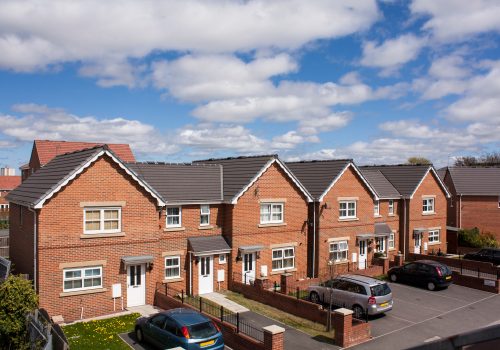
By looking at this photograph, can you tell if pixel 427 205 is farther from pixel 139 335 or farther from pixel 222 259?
pixel 139 335

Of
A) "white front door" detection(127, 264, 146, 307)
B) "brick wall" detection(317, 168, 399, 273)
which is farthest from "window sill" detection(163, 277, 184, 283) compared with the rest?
"brick wall" detection(317, 168, 399, 273)

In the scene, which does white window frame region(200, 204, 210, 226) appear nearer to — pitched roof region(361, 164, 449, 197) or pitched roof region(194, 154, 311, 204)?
pitched roof region(194, 154, 311, 204)

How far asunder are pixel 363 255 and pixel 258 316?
14.6 meters

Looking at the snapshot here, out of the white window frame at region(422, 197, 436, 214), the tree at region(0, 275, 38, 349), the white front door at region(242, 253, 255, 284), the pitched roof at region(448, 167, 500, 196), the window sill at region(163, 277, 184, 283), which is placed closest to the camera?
the tree at region(0, 275, 38, 349)

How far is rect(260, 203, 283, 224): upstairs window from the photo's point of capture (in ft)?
91.2

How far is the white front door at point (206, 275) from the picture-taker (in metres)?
25.5

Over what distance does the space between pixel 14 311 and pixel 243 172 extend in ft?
48.7

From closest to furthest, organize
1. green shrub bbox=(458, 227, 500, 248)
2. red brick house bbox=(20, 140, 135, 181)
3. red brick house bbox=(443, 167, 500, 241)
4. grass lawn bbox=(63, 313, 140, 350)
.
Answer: grass lawn bbox=(63, 313, 140, 350) < green shrub bbox=(458, 227, 500, 248) < red brick house bbox=(443, 167, 500, 241) < red brick house bbox=(20, 140, 135, 181)

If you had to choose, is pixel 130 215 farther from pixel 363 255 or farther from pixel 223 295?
pixel 363 255

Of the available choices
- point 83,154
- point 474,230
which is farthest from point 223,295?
point 474,230

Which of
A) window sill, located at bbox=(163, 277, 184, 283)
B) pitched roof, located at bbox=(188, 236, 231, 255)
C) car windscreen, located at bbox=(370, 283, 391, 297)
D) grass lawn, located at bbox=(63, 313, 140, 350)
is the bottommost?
grass lawn, located at bbox=(63, 313, 140, 350)

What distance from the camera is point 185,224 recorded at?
25.5 m

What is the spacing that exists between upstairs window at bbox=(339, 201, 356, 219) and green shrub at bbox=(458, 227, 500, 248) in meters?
16.4

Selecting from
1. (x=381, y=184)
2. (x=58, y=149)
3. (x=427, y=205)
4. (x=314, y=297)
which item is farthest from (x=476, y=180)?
(x=58, y=149)
